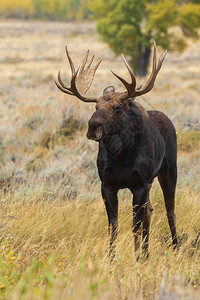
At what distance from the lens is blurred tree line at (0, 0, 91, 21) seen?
487 ft

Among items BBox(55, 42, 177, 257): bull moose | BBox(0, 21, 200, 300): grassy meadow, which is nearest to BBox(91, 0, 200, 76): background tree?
BBox(0, 21, 200, 300): grassy meadow

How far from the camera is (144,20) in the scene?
30.2 metres

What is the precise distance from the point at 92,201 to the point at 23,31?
9653 centimetres

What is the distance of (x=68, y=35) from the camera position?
94.8m

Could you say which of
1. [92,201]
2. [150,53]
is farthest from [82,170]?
[150,53]

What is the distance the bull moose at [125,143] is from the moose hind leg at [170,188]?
32 centimetres

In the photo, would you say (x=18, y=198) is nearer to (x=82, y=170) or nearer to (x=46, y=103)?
(x=82, y=170)

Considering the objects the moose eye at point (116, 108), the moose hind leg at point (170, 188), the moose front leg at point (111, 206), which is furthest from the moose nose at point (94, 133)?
the moose hind leg at point (170, 188)

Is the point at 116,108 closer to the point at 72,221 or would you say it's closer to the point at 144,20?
the point at 72,221

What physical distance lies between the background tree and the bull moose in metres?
24.0

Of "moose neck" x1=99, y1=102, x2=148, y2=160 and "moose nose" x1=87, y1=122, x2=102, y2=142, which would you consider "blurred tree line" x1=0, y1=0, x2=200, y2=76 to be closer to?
"moose neck" x1=99, y1=102, x2=148, y2=160

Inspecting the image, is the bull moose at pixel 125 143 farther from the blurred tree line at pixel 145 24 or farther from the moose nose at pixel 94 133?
the blurred tree line at pixel 145 24

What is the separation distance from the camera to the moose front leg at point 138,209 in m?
4.29

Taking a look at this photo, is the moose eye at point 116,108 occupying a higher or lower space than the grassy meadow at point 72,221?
higher
